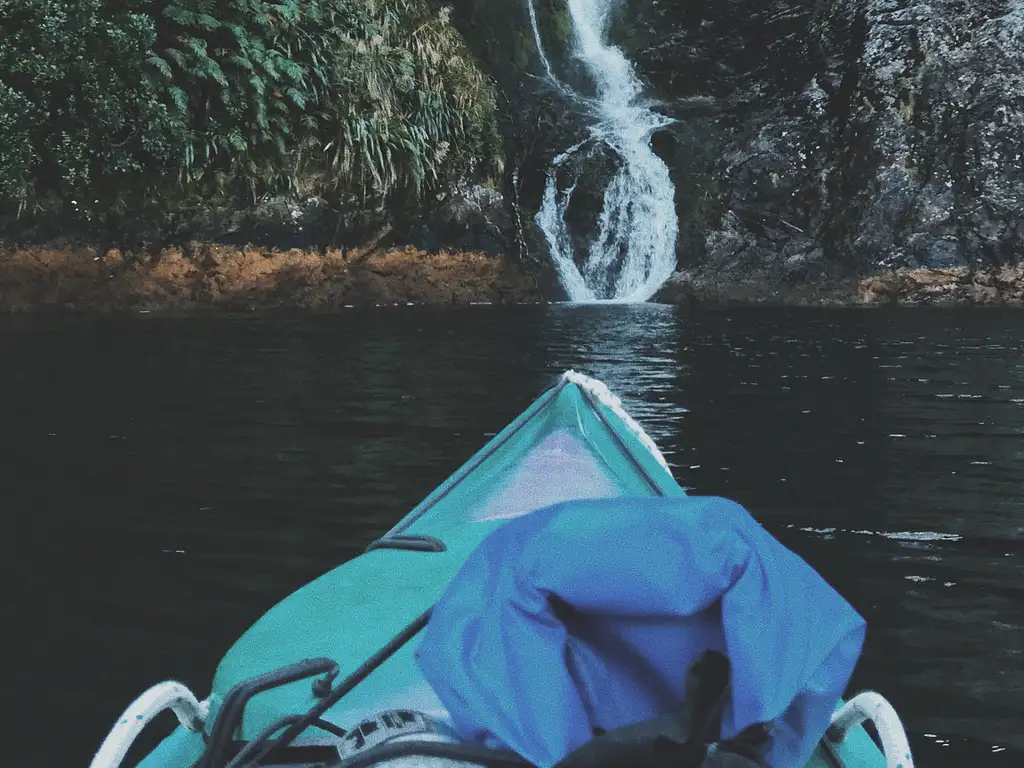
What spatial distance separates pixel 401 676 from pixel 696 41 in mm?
19769

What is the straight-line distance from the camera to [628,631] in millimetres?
1665

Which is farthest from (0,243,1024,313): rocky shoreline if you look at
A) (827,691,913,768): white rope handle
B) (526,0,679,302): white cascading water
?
(827,691,913,768): white rope handle

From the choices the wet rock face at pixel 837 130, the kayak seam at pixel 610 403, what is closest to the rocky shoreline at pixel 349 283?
the wet rock face at pixel 837 130

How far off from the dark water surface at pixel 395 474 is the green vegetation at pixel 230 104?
12.3ft

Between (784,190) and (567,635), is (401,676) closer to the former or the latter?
(567,635)

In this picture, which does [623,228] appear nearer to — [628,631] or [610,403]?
[610,403]

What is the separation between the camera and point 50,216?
51.3ft

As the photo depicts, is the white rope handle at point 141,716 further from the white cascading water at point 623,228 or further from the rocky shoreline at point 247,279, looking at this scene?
the white cascading water at point 623,228

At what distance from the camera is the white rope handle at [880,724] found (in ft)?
6.24

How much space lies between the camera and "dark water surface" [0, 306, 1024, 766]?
3402 millimetres

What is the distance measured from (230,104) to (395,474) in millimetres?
11605

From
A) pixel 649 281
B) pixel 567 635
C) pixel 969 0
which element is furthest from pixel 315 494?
pixel 969 0

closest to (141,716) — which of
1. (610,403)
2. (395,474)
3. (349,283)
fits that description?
(610,403)

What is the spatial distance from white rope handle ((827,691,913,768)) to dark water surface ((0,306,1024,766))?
3.16 ft
